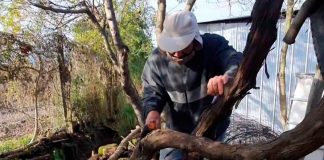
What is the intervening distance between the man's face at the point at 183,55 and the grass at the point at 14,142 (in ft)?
15.2

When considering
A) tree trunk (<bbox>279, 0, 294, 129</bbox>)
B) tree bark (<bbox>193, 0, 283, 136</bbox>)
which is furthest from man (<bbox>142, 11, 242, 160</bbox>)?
tree trunk (<bbox>279, 0, 294, 129</bbox>)

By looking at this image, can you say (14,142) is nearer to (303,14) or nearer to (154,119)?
(154,119)

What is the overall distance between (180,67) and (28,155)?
398cm

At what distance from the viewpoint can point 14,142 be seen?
19.9 feet

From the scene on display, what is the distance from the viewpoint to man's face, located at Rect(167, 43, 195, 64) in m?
1.85

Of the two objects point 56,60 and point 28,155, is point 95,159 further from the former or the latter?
point 56,60

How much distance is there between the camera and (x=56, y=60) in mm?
5531

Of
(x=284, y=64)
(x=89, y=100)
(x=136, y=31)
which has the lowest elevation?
(x=89, y=100)

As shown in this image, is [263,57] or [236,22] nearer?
[263,57]

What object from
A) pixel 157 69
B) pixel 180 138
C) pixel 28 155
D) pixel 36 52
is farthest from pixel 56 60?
pixel 180 138

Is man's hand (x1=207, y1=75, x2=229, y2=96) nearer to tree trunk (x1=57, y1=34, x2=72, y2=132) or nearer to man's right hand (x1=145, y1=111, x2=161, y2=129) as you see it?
man's right hand (x1=145, y1=111, x2=161, y2=129)

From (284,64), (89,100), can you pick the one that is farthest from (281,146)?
(89,100)

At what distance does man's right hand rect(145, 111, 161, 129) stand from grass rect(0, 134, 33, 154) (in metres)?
4.71

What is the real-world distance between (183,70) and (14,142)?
4.92 metres
